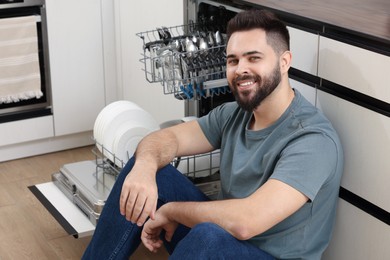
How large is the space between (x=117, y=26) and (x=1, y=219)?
1.12 m

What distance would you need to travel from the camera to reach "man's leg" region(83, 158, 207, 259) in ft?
7.86

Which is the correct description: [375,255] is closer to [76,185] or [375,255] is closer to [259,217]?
[259,217]

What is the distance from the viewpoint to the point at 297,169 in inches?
79.3

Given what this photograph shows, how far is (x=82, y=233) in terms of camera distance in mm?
2605

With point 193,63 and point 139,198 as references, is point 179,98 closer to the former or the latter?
point 193,63

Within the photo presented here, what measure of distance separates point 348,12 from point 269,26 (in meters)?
0.35

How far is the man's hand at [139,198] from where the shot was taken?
221 cm

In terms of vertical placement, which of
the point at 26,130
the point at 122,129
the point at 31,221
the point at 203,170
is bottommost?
the point at 31,221

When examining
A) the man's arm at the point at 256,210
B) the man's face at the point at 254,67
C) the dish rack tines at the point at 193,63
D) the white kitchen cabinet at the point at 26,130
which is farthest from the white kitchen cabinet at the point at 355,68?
the white kitchen cabinet at the point at 26,130

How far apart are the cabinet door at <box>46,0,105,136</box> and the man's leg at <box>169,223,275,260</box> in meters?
1.82

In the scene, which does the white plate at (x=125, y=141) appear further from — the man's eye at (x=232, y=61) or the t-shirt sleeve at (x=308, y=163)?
the t-shirt sleeve at (x=308, y=163)

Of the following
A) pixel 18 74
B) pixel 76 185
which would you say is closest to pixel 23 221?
pixel 76 185

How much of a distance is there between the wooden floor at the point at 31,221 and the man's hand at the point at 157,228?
584 mm

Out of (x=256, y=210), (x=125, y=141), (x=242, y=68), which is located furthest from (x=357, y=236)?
(x=125, y=141)
